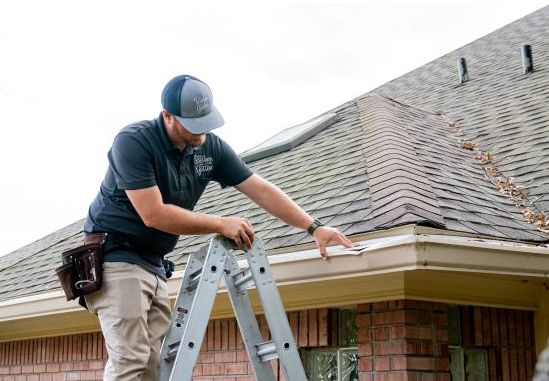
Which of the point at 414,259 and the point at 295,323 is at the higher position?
the point at 414,259

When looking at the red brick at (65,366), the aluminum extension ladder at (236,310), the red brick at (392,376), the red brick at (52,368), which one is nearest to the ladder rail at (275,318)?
the aluminum extension ladder at (236,310)

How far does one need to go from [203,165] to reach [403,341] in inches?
55.8

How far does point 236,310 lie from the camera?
3.61m

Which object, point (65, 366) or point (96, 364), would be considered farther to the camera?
point (65, 366)

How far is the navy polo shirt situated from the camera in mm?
3379

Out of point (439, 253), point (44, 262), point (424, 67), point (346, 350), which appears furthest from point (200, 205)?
point (424, 67)

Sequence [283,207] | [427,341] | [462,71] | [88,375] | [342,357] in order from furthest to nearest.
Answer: [462,71] < [88,375] < [342,357] < [427,341] < [283,207]

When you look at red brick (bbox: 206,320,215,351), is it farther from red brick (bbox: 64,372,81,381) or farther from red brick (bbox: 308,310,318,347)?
red brick (bbox: 64,372,81,381)

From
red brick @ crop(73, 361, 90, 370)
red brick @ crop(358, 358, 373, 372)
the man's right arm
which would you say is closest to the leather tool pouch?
the man's right arm

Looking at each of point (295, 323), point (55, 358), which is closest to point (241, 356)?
point (295, 323)

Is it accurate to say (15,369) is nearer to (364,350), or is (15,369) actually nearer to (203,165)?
(364,350)

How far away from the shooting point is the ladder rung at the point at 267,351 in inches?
136

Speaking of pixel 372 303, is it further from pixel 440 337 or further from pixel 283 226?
pixel 283 226

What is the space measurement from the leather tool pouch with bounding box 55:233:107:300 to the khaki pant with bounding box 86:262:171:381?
5 centimetres
